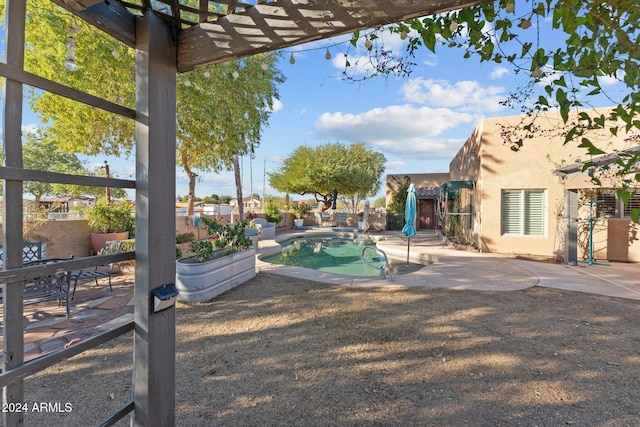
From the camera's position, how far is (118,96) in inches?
301

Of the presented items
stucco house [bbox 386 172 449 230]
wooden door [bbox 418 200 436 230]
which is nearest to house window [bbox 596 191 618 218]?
stucco house [bbox 386 172 449 230]

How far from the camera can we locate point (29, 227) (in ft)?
21.1

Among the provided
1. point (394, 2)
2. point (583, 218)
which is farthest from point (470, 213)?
point (394, 2)

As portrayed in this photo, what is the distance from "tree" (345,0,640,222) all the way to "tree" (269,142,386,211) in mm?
18140

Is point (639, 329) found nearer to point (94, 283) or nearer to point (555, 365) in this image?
point (555, 365)

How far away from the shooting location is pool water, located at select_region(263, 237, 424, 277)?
867 cm

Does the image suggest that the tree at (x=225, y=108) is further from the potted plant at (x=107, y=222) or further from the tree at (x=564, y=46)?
the tree at (x=564, y=46)

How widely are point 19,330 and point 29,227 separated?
7.56 meters

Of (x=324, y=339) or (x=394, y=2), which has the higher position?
(x=394, y=2)

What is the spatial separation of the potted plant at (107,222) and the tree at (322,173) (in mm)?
13093

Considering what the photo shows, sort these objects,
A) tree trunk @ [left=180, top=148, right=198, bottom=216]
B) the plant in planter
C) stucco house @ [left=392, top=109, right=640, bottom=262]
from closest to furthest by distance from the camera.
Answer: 1. stucco house @ [left=392, top=109, right=640, bottom=262]
2. tree trunk @ [left=180, top=148, right=198, bottom=216]
3. the plant in planter

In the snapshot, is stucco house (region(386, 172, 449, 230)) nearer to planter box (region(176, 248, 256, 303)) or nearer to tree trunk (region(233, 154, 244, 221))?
tree trunk (region(233, 154, 244, 221))

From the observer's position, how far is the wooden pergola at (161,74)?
1.36m

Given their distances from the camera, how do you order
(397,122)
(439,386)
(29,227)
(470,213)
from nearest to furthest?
(439,386), (29,227), (470,213), (397,122)
